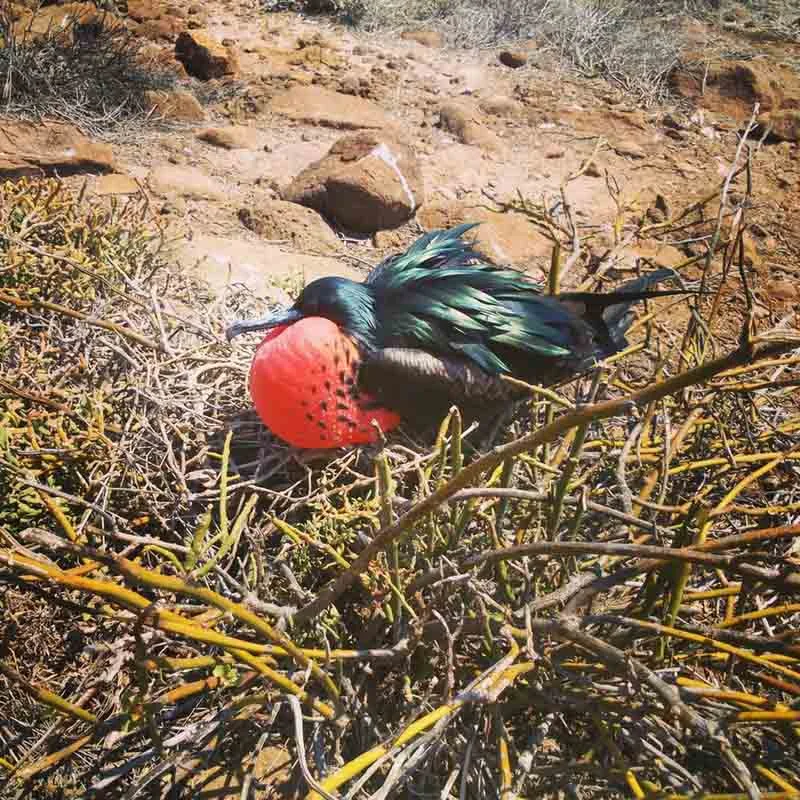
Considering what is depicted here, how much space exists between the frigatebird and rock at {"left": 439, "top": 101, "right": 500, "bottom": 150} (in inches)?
101

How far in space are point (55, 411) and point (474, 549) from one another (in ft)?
2.97

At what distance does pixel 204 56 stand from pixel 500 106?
1.74 metres

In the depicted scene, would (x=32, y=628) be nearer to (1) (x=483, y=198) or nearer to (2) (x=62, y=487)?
(2) (x=62, y=487)

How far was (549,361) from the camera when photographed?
1.53 m

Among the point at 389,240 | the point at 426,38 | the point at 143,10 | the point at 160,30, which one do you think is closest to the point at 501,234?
the point at 389,240

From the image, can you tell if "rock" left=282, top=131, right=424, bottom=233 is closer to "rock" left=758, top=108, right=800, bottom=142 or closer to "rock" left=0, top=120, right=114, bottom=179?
"rock" left=0, top=120, right=114, bottom=179

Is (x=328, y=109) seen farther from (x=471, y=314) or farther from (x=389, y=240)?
(x=471, y=314)

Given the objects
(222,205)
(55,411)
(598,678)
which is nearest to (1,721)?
(55,411)

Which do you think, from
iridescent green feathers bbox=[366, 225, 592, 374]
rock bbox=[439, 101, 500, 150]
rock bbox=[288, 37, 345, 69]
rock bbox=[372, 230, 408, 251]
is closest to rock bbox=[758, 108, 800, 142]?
rock bbox=[439, 101, 500, 150]

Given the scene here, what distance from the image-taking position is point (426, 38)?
4906 mm

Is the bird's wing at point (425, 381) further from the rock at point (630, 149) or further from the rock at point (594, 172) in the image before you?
the rock at point (630, 149)

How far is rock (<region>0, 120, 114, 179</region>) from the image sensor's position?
2742 mm

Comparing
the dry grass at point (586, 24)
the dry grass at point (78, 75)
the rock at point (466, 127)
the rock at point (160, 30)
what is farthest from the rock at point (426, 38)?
the dry grass at point (78, 75)

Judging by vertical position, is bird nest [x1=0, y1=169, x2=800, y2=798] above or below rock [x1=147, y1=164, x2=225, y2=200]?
above
